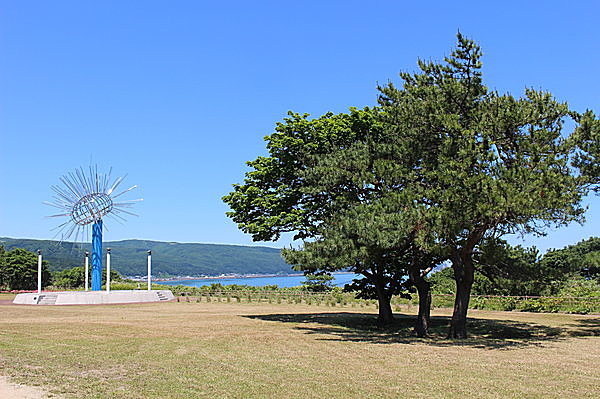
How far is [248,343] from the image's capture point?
17.5m

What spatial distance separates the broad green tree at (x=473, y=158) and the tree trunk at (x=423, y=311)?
1.41 metres

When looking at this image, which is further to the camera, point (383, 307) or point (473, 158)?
point (383, 307)

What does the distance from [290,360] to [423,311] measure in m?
9.61

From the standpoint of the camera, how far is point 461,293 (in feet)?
66.6

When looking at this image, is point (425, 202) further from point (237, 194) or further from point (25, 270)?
point (25, 270)

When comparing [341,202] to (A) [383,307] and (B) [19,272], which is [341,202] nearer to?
(A) [383,307]

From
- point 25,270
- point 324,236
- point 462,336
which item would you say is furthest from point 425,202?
point 25,270

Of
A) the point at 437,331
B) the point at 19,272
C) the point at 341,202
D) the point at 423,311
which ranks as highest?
the point at 341,202

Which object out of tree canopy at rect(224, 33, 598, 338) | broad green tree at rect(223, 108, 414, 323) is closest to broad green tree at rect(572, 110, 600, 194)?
tree canopy at rect(224, 33, 598, 338)

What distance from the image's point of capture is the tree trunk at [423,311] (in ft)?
71.6

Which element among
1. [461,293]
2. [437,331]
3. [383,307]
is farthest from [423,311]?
[383,307]

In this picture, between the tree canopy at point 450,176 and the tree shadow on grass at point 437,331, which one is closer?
the tree canopy at point 450,176

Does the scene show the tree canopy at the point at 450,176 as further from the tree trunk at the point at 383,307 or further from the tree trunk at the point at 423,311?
the tree trunk at the point at 383,307

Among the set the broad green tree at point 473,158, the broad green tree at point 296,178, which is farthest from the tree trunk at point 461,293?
the broad green tree at point 296,178
